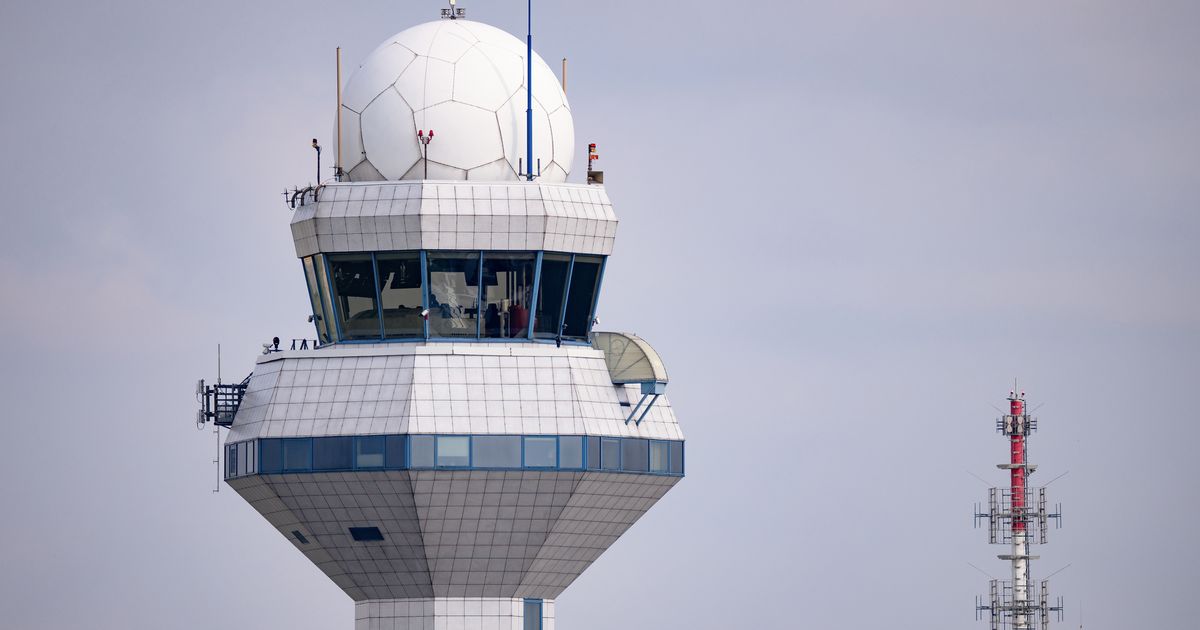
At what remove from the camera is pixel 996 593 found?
15062cm

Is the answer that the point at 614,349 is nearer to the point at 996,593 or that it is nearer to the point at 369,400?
the point at 369,400

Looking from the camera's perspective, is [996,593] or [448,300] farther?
[996,593]

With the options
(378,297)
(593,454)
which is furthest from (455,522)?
(378,297)

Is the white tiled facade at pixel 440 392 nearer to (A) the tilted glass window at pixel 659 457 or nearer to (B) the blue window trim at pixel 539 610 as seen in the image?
(A) the tilted glass window at pixel 659 457

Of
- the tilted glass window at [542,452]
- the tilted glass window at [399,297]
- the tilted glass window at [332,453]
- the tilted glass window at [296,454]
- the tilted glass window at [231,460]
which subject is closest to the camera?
the tilted glass window at [332,453]

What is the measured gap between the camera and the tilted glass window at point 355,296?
323ft

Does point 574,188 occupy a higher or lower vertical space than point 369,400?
higher

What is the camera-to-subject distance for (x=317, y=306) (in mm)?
100438

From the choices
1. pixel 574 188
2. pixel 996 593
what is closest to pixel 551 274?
pixel 574 188

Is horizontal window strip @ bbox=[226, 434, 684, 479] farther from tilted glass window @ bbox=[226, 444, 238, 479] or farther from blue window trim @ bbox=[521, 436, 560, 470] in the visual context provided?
tilted glass window @ bbox=[226, 444, 238, 479]

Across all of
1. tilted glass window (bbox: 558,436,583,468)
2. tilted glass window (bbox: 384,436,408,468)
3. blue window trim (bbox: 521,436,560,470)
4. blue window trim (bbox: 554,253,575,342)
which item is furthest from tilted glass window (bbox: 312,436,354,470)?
blue window trim (bbox: 554,253,575,342)

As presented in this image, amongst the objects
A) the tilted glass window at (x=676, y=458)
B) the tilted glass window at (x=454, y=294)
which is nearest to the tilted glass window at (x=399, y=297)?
the tilted glass window at (x=454, y=294)

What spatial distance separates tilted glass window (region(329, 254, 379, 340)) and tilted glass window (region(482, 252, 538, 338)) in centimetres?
397

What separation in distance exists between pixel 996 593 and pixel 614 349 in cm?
5647
